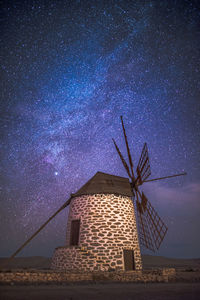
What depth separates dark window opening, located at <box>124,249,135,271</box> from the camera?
38.8 ft

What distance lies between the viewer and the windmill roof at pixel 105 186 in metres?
13.4

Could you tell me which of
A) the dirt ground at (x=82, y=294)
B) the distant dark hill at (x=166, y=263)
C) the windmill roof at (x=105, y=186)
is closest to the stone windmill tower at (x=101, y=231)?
the windmill roof at (x=105, y=186)

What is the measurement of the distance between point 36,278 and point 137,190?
9.98 meters

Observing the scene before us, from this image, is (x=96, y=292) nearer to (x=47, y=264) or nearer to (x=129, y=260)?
(x=129, y=260)

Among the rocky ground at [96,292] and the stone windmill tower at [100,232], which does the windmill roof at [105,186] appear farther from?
the rocky ground at [96,292]

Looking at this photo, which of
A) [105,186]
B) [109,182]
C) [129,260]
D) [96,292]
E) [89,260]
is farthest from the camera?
[109,182]

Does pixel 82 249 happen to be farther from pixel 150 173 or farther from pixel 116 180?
pixel 150 173

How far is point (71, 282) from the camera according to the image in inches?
343

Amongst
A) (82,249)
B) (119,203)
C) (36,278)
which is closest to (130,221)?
(119,203)

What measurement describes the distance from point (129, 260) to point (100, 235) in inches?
96.2

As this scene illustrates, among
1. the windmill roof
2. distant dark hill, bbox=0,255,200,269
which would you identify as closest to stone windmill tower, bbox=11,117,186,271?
the windmill roof

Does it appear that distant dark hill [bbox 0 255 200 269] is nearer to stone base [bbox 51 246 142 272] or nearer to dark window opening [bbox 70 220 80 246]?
dark window opening [bbox 70 220 80 246]

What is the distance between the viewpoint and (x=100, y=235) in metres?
11.8

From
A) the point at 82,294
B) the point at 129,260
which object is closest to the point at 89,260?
the point at 129,260
